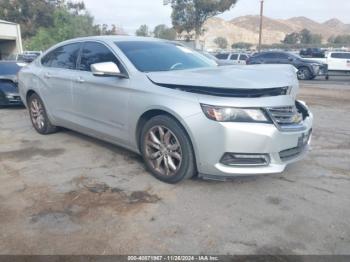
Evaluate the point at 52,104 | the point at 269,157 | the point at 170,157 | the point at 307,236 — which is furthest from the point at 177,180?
the point at 52,104

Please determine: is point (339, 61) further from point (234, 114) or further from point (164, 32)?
point (164, 32)

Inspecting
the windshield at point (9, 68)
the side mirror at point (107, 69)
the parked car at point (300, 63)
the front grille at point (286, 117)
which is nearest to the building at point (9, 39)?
the parked car at point (300, 63)

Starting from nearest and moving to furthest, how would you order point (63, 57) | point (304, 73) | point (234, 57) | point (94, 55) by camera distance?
1. point (94, 55)
2. point (63, 57)
3. point (304, 73)
4. point (234, 57)

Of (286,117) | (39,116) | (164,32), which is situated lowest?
(39,116)

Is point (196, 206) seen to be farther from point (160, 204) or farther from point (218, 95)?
point (218, 95)

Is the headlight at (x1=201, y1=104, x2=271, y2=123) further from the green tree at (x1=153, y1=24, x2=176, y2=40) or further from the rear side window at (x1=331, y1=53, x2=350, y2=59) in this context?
the green tree at (x1=153, y1=24, x2=176, y2=40)

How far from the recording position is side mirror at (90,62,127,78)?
4211mm

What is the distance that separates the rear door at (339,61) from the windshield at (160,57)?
2025 centimetres

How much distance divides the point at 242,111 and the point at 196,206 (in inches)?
40.3

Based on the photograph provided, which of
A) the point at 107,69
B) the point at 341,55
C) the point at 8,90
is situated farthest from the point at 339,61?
the point at 107,69

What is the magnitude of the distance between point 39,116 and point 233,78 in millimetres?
3854

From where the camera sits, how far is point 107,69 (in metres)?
4.24

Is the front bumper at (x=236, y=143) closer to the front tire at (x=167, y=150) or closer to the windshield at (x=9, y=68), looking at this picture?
the front tire at (x=167, y=150)

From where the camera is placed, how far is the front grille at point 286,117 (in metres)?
3.59
